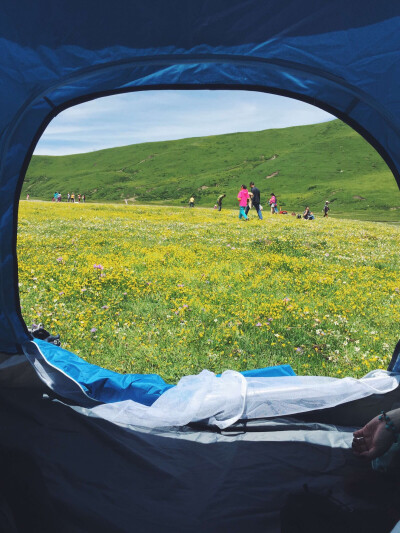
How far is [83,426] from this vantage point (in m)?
3.49

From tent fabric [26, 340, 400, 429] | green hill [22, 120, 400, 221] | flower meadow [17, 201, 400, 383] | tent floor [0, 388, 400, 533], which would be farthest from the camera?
green hill [22, 120, 400, 221]

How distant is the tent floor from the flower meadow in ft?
5.09

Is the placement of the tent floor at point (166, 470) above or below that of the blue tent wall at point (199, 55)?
below

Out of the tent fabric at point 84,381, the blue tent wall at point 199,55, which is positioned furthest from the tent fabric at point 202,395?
the blue tent wall at point 199,55

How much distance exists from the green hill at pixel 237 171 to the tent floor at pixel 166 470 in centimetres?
8151

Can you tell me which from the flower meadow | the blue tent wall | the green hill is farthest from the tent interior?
the green hill

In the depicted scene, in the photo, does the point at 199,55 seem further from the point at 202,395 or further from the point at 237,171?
the point at 237,171

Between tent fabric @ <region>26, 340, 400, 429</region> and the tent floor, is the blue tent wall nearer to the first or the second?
tent fabric @ <region>26, 340, 400, 429</region>

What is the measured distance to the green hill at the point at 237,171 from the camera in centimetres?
9944

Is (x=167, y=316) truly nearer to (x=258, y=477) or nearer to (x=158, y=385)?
(x=158, y=385)

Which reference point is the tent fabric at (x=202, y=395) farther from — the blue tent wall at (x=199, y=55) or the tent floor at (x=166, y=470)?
the blue tent wall at (x=199, y=55)

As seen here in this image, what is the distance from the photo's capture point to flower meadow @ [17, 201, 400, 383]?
5457mm

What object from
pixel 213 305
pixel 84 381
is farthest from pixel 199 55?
pixel 213 305

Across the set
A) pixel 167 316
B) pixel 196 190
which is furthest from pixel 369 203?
pixel 167 316
